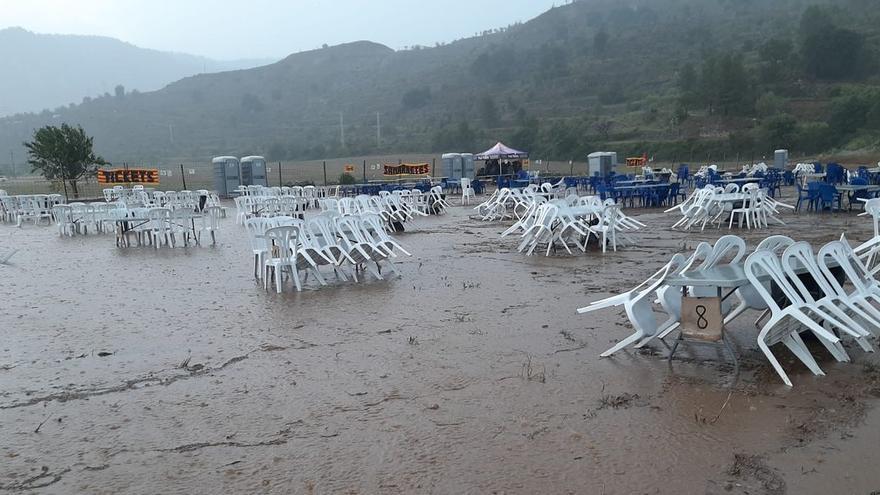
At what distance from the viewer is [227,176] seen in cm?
2833

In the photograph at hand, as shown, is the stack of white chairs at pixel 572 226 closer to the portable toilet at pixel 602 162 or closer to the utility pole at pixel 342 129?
the portable toilet at pixel 602 162

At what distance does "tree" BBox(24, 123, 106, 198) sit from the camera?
82.1 feet

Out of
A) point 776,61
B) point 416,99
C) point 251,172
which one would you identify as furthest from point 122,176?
point 416,99

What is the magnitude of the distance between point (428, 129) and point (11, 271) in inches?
2871

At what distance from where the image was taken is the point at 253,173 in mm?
28406

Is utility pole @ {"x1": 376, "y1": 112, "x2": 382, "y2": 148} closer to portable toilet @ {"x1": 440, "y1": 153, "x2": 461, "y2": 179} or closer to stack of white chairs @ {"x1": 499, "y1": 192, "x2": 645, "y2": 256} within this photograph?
portable toilet @ {"x1": 440, "y1": 153, "x2": 461, "y2": 179}

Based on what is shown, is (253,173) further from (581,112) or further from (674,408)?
(581,112)

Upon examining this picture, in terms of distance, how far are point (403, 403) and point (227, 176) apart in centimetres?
2606

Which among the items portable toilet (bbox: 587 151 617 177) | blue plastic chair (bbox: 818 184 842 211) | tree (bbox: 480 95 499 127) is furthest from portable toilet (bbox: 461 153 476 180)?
tree (bbox: 480 95 499 127)

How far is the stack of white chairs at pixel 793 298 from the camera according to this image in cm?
437

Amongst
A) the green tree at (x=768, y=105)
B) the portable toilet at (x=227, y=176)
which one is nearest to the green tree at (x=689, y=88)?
the green tree at (x=768, y=105)

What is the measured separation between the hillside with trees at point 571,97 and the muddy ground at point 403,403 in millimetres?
39307

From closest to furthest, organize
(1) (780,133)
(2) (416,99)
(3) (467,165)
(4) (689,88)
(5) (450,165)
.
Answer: (5) (450,165) → (3) (467,165) → (1) (780,133) → (4) (689,88) → (2) (416,99)

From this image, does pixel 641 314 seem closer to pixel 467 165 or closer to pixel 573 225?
pixel 573 225
